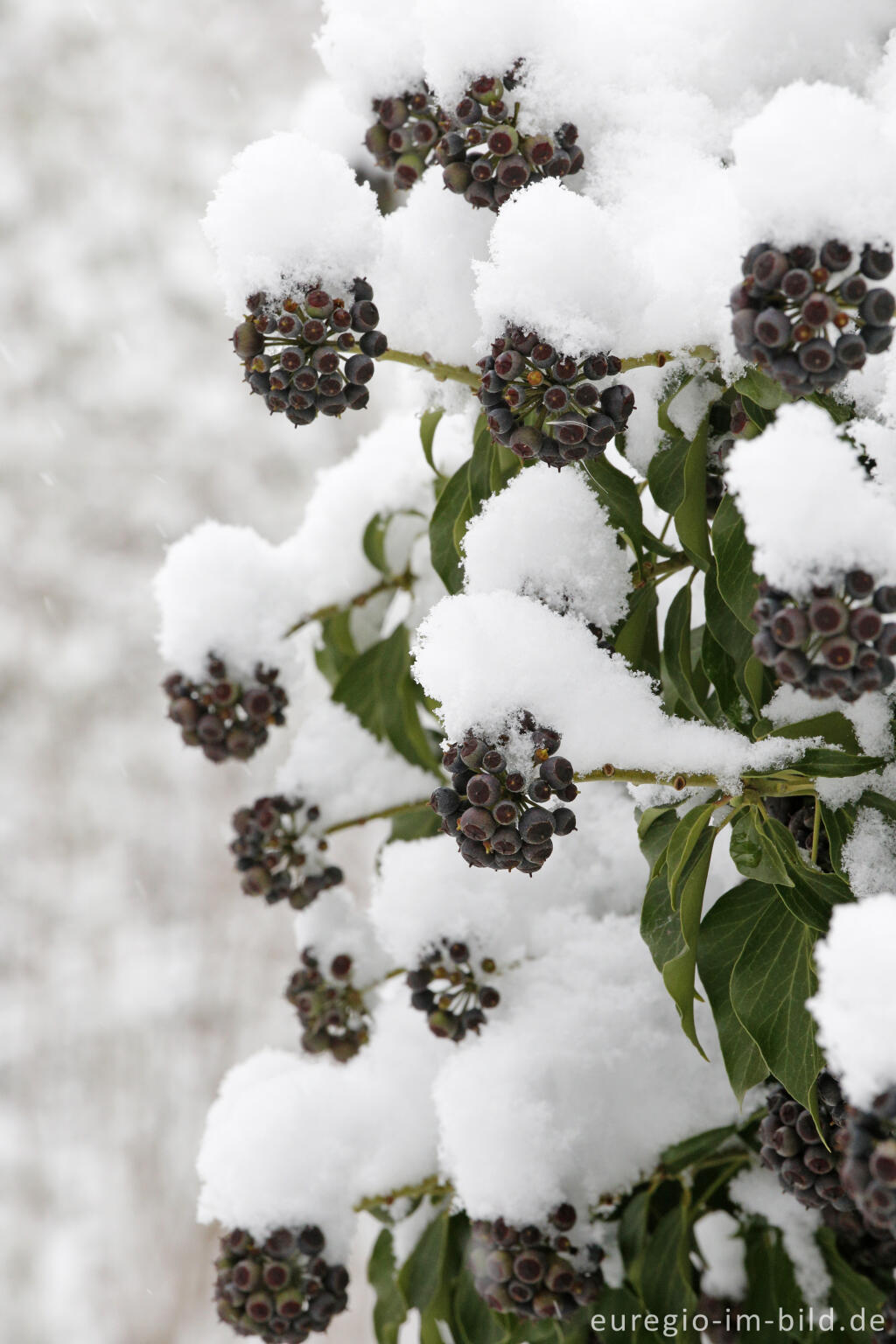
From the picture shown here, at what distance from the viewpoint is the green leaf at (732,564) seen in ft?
2.24

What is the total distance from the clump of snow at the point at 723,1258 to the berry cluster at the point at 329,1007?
1.17 ft

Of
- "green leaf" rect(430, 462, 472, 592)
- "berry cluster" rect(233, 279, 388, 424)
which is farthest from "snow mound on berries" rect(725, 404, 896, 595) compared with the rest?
"green leaf" rect(430, 462, 472, 592)

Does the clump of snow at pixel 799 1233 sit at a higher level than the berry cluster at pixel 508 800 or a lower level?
lower

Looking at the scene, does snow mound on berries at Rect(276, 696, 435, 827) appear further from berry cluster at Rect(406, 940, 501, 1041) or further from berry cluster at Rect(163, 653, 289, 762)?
berry cluster at Rect(406, 940, 501, 1041)

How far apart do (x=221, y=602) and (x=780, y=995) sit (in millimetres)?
634

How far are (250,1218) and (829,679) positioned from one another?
0.73 m

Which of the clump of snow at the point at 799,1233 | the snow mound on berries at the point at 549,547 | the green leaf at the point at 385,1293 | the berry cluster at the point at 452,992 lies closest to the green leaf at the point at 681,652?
the snow mound on berries at the point at 549,547

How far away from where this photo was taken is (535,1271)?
84 cm

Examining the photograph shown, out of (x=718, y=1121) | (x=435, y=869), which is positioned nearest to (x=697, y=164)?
(x=435, y=869)

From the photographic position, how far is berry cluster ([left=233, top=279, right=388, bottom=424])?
688 millimetres

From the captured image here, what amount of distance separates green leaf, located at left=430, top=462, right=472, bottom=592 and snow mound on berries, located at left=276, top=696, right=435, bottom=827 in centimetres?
33

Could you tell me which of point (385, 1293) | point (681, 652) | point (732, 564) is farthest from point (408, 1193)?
point (732, 564)

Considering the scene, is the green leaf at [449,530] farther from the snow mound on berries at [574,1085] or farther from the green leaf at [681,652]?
the snow mound on berries at [574,1085]

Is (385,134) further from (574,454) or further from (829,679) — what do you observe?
(829,679)
